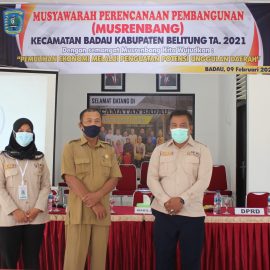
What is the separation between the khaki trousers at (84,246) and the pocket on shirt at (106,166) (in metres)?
0.36

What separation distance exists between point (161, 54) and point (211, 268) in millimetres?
2377

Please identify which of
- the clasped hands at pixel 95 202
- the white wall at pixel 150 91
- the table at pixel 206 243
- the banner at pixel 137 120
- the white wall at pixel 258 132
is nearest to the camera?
the clasped hands at pixel 95 202

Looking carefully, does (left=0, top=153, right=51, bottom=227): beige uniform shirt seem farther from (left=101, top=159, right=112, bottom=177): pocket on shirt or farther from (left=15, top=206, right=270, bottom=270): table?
(left=15, top=206, right=270, bottom=270): table

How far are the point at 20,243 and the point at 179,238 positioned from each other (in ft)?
3.55

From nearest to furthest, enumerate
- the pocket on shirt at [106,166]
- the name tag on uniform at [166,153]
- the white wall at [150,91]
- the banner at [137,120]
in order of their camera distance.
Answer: the pocket on shirt at [106,166]
the name tag on uniform at [166,153]
the banner at [137,120]
the white wall at [150,91]

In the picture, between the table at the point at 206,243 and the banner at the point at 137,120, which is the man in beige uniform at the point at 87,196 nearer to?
the table at the point at 206,243

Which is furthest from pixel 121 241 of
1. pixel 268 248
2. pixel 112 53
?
pixel 112 53

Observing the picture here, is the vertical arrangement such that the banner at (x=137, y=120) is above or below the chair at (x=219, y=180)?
above

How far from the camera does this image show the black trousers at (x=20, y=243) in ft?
8.23

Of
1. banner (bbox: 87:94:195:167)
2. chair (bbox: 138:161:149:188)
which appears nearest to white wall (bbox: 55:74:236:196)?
banner (bbox: 87:94:195:167)

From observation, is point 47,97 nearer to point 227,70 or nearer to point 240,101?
point 227,70

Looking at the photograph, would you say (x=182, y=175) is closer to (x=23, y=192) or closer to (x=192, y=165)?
(x=192, y=165)

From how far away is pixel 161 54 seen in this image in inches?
174

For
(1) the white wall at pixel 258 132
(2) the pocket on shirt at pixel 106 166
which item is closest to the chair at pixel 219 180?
(1) the white wall at pixel 258 132
